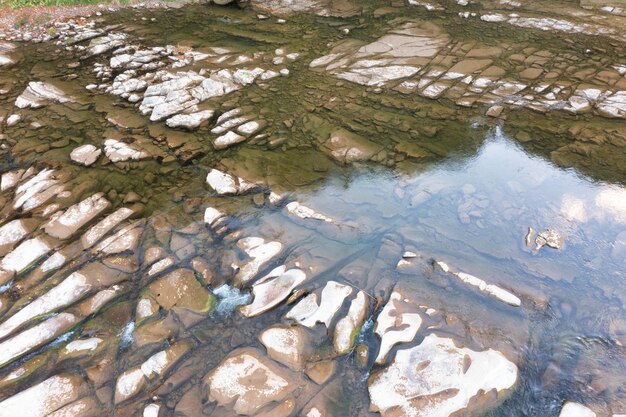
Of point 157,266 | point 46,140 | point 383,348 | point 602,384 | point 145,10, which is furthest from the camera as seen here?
point 145,10

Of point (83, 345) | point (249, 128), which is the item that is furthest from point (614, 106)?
point (83, 345)

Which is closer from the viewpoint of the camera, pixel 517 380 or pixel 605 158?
pixel 517 380

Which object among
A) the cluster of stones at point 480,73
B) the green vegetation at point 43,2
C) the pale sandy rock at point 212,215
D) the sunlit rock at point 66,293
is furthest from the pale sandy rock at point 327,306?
the green vegetation at point 43,2

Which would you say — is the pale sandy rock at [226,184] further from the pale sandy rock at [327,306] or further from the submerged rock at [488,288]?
the submerged rock at [488,288]

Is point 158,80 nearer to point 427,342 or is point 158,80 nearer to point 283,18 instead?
point 283,18

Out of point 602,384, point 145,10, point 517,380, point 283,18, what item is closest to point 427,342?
point 517,380

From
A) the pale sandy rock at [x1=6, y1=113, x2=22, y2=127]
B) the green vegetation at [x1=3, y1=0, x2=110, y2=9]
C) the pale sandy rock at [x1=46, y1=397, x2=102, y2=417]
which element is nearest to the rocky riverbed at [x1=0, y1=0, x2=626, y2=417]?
the pale sandy rock at [x1=46, y1=397, x2=102, y2=417]
